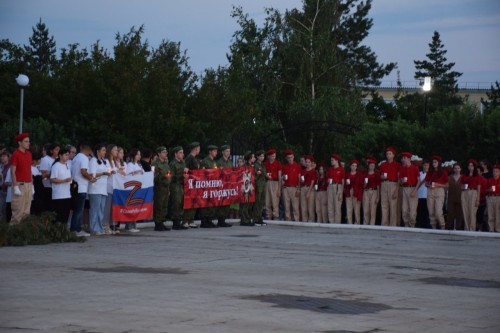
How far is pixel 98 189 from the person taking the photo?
21.2 meters

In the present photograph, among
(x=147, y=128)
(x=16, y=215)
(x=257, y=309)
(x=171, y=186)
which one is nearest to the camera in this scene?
(x=257, y=309)

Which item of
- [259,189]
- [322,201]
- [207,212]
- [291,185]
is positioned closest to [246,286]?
[207,212]

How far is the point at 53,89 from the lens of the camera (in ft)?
145

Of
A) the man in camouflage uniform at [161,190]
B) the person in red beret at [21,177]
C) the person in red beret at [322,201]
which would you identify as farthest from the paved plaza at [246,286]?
the person in red beret at [322,201]

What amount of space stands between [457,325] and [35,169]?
12.7 metres

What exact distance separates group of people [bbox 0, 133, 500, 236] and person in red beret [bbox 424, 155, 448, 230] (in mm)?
26

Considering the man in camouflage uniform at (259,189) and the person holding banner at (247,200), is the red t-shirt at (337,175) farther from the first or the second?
the person holding banner at (247,200)

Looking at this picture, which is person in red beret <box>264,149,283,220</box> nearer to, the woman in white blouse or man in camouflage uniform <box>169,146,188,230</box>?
man in camouflage uniform <box>169,146,188,230</box>

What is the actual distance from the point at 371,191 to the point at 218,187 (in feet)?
15.0

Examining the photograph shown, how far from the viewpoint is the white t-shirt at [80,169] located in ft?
68.4

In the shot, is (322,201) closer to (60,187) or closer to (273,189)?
(273,189)

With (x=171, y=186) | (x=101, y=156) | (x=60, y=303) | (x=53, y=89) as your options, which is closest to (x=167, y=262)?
(x=60, y=303)

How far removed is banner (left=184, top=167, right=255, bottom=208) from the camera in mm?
24375

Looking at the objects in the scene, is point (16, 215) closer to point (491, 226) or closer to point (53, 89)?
point (491, 226)
